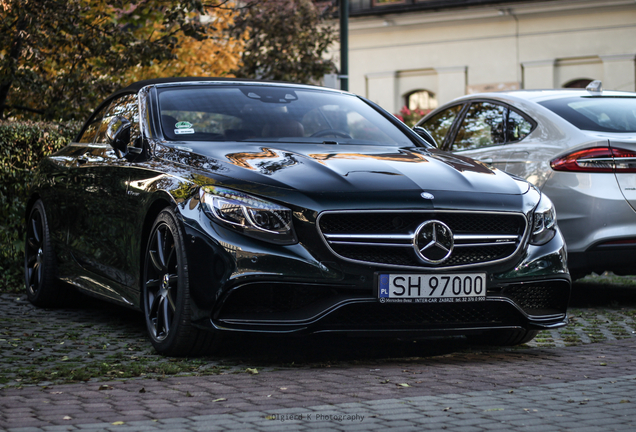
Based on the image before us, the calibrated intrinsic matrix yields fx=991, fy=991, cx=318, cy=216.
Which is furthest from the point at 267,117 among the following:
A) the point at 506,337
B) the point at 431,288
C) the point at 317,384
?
the point at 317,384

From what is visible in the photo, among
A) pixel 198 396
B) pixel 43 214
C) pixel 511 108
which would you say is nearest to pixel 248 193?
pixel 198 396

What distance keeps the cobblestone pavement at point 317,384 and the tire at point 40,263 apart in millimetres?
821

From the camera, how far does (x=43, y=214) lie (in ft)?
24.2

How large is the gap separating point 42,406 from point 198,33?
836 centimetres

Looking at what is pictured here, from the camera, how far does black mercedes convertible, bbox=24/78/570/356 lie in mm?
4766

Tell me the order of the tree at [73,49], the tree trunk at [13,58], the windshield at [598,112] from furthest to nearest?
the tree at [73,49] → the tree trunk at [13,58] → the windshield at [598,112]

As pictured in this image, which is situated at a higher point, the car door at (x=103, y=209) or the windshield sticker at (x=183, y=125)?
the windshield sticker at (x=183, y=125)

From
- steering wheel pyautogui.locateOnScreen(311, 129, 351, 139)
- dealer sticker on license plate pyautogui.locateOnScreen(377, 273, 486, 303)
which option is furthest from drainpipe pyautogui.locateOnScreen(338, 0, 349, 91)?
dealer sticker on license plate pyautogui.locateOnScreen(377, 273, 486, 303)

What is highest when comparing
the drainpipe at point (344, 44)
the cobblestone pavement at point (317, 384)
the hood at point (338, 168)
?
the drainpipe at point (344, 44)

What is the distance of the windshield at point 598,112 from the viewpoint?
7363mm

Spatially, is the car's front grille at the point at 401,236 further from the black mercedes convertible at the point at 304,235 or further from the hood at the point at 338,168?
the hood at the point at 338,168

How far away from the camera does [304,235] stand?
475 centimetres

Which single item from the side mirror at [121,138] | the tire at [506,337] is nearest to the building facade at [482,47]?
the tire at [506,337]

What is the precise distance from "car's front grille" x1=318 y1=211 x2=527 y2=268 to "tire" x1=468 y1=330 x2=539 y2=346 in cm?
81
